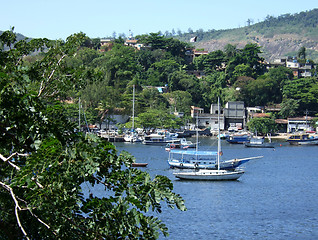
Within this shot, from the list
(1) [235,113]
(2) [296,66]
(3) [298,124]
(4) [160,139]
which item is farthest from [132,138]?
(2) [296,66]

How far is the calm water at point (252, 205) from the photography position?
25.6 metres

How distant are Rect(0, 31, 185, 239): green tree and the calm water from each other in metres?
15.2

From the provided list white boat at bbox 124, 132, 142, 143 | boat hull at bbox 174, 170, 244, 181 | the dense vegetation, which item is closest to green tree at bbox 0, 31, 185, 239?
the dense vegetation

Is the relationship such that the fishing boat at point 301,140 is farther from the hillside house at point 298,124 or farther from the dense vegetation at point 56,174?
the dense vegetation at point 56,174

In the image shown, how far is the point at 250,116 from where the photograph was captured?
9262cm

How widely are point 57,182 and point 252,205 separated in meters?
24.4

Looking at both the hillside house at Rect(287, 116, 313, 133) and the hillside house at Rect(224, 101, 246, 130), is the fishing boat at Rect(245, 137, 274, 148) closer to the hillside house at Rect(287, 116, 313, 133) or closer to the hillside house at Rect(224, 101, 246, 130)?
the hillside house at Rect(224, 101, 246, 130)

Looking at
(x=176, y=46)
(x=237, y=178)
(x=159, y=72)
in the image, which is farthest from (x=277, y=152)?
(x=176, y=46)

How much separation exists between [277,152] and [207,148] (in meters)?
7.93

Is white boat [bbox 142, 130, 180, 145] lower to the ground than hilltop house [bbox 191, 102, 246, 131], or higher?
lower

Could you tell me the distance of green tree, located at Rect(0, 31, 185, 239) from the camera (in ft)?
28.9

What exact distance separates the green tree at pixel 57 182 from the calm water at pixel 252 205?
15213 millimetres

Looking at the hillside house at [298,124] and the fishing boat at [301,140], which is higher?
the hillside house at [298,124]

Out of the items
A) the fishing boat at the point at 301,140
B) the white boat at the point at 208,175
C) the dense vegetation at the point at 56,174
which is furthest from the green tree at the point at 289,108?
the dense vegetation at the point at 56,174
